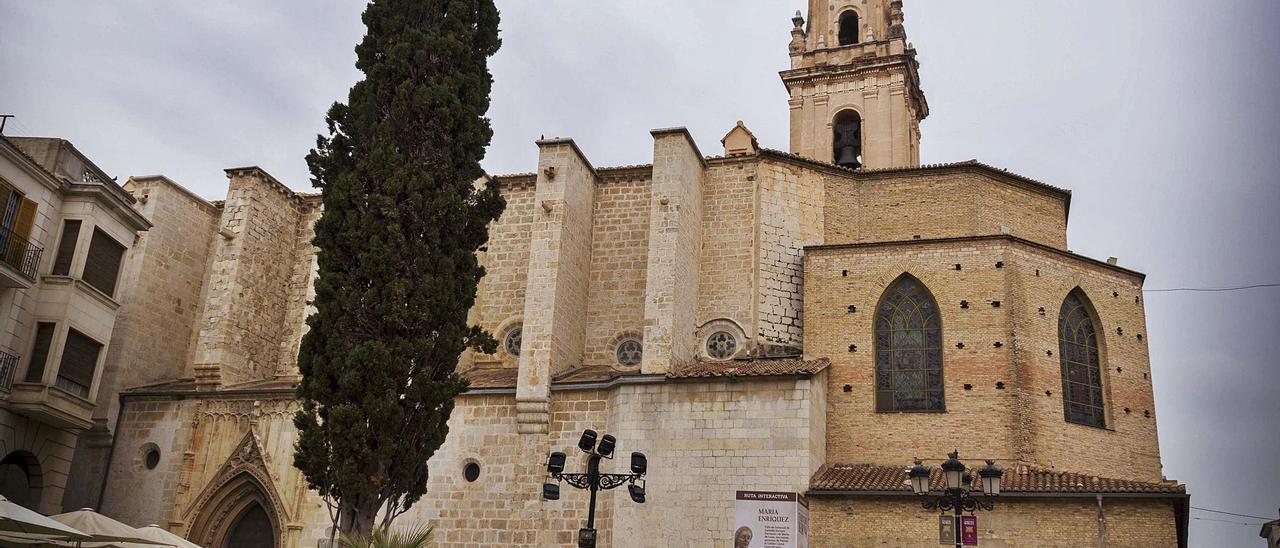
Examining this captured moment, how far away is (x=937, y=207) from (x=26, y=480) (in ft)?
56.8

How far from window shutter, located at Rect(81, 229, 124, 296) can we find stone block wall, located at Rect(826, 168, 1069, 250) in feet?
43.7

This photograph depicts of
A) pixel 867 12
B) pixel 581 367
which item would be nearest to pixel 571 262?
pixel 581 367

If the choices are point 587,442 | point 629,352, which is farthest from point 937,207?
point 587,442

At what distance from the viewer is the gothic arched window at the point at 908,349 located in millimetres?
18750

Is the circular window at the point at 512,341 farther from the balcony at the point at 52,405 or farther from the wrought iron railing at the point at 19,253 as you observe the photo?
the wrought iron railing at the point at 19,253

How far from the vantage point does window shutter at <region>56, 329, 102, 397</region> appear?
1898cm

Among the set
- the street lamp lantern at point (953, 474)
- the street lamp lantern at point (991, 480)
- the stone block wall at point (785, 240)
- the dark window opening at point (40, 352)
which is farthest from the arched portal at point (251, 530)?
the street lamp lantern at point (991, 480)

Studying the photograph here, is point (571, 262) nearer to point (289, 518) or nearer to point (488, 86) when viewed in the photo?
point (488, 86)

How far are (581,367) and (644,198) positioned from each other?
3702mm

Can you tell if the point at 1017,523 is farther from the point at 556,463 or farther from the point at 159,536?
the point at 159,536

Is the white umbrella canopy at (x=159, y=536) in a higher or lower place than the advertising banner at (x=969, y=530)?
lower

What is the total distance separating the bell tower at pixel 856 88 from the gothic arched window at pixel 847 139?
3 cm

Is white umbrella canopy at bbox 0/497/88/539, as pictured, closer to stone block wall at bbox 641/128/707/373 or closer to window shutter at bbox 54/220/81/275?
window shutter at bbox 54/220/81/275

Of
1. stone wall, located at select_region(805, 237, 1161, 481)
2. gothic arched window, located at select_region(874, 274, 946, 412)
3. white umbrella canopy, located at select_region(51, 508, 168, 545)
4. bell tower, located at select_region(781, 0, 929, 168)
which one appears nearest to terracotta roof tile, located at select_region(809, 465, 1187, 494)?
stone wall, located at select_region(805, 237, 1161, 481)
